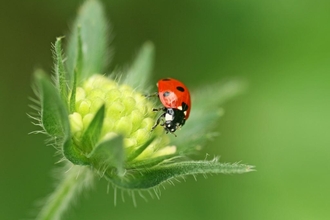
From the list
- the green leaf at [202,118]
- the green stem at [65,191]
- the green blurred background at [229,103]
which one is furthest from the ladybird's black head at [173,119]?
the green blurred background at [229,103]

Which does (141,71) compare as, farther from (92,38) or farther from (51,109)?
(51,109)

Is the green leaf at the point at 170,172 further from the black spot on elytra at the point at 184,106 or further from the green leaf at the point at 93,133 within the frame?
the black spot on elytra at the point at 184,106

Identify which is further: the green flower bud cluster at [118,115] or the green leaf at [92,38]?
the green leaf at [92,38]

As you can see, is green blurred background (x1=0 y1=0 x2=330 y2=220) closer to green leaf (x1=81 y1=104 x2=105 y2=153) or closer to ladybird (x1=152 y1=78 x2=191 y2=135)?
ladybird (x1=152 y1=78 x2=191 y2=135)

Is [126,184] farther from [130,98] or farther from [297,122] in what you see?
[297,122]

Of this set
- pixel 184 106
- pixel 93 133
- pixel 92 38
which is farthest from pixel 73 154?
pixel 92 38

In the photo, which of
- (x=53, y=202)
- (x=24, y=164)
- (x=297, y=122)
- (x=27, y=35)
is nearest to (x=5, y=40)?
(x=27, y=35)
